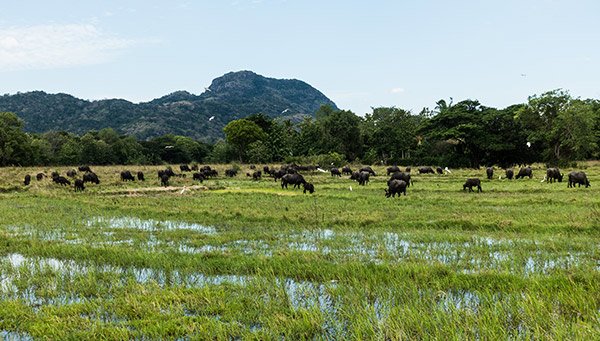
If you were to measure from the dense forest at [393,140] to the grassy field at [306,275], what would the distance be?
40648mm

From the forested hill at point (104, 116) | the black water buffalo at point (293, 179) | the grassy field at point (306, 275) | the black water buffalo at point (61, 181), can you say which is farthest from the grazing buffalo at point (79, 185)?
the forested hill at point (104, 116)

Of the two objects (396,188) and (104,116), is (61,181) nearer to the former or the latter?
(396,188)

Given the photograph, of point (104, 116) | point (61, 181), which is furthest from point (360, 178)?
point (104, 116)

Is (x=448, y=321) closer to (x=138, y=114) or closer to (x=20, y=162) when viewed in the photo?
(x=20, y=162)

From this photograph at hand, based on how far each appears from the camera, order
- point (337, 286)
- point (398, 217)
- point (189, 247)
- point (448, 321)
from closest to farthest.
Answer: point (448, 321) < point (337, 286) < point (189, 247) < point (398, 217)

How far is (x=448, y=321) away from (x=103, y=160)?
7759 cm

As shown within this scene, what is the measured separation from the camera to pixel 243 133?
6994 centimetres

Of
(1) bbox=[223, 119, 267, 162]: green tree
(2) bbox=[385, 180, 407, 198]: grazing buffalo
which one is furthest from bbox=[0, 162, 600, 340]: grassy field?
(1) bbox=[223, 119, 267, 162]: green tree

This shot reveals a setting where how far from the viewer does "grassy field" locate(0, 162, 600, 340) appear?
5.51 m

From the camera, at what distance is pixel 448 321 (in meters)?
5.37

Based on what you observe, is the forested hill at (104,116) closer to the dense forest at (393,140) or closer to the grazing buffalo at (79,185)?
the dense forest at (393,140)

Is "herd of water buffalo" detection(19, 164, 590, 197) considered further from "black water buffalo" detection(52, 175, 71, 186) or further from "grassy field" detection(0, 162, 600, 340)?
"grassy field" detection(0, 162, 600, 340)

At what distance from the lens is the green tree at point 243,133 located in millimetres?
70250

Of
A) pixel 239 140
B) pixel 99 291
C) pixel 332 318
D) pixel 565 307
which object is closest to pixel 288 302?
pixel 332 318
